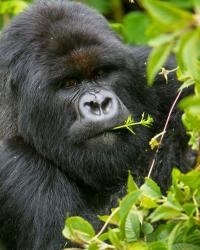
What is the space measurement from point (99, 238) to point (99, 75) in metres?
1.57

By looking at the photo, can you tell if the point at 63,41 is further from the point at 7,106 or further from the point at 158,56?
the point at 158,56

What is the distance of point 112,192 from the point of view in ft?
10.3

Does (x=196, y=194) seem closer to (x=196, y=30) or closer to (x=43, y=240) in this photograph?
(x=196, y=30)

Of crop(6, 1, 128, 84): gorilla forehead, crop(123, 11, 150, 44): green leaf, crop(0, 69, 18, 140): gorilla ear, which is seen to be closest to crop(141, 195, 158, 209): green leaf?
crop(6, 1, 128, 84): gorilla forehead

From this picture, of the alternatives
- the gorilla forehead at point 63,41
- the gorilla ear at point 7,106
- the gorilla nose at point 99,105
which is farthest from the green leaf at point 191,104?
the gorilla ear at point 7,106

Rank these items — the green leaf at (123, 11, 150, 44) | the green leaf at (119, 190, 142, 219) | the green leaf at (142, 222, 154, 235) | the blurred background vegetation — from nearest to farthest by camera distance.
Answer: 1. the green leaf at (119, 190, 142, 219)
2. the green leaf at (142, 222, 154, 235)
3. the blurred background vegetation
4. the green leaf at (123, 11, 150, 44)

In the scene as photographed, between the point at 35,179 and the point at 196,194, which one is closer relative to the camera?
the point at 196,194

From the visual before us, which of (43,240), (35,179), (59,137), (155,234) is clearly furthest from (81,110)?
(155,234)

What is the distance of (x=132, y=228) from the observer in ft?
5.34

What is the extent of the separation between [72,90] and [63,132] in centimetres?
22

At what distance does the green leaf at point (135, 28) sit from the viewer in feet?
16.9

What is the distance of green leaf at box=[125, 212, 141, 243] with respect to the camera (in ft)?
5.32

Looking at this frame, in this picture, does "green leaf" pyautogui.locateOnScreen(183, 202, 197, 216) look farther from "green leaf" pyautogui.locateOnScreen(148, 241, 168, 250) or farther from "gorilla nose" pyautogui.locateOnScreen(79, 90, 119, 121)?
"gorilla nose" pyautogui.locateOnScreen(79, 90, 119, 121)

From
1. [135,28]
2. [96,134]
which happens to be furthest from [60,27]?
[135,28]
